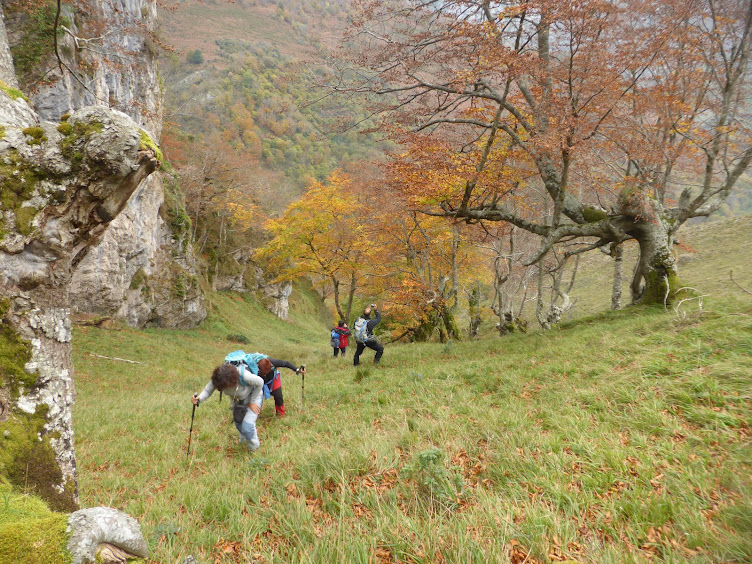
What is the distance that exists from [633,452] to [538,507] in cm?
137

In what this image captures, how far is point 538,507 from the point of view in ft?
8.35

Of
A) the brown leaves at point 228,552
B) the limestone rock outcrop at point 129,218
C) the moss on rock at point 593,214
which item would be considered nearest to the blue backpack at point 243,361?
the brown leaves at point 228,552

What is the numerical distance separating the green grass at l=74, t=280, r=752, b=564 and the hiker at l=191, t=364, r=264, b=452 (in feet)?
1.23

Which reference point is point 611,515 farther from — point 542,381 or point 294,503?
point 542,381

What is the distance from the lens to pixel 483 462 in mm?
3604

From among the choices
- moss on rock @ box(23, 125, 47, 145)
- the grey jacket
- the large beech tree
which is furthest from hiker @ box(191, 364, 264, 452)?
the large beech tree

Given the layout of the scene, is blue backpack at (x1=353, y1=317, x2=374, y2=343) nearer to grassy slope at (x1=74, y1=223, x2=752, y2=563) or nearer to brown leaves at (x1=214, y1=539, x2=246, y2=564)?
grassy slope at (x1=74, y1=223, x2=752, y2=563)

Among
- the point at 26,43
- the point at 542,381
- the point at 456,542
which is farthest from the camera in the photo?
the point at 26,43

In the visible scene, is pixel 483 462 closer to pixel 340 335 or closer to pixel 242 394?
pixel 242 394

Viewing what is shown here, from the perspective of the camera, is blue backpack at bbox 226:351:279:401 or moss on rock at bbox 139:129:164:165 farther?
blue backpack at bbox 226:351:279:401

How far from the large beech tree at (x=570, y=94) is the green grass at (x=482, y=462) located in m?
3.42

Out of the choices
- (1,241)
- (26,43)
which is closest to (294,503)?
(1,241)

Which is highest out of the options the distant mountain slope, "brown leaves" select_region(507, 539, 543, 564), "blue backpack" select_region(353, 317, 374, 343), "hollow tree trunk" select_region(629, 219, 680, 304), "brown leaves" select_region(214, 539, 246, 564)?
the distant mountain slope

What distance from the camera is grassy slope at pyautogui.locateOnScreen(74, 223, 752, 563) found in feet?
7.63
